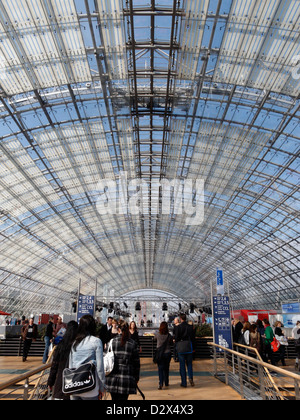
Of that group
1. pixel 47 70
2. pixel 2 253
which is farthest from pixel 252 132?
pixel 2 253

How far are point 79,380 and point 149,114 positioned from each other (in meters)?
17.2

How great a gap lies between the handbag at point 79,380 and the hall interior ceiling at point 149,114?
12.3m

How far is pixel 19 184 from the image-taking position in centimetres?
2570

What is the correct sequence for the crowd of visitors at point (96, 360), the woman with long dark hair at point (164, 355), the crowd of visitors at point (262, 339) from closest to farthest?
the crowd of visitors at point (96, 360) < the woman with long dark hair at point (164, 355) < the crowd of visitors at point (262, 339)

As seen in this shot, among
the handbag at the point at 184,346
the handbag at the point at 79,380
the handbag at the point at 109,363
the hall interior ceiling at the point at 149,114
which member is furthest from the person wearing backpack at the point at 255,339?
the hall interior ceiling at the point at 149,114

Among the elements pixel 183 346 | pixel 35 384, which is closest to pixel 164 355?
pixel 183 346

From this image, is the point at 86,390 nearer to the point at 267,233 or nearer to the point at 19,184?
the point at 19,184

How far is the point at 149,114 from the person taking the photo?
19.7 m

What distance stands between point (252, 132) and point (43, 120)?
11.1 m

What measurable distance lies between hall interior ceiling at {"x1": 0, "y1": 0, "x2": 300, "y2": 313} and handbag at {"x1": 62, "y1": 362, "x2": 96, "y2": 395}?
40.5ft

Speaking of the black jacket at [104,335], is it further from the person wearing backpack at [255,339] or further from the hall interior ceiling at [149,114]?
the hall interior ceiling at [149,114]

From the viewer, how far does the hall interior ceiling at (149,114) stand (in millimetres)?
13484

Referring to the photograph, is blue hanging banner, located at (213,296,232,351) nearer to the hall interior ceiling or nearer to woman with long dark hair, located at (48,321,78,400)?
the hall interior ceiling

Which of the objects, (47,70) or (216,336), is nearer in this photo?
(216,336)
